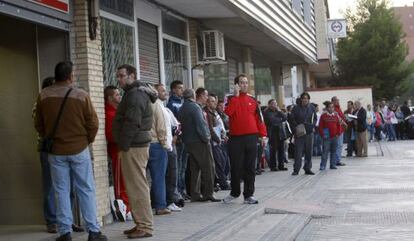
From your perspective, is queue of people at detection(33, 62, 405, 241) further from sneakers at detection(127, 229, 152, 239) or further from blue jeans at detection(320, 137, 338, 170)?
blue jeans at detection(320, 137, 338, 170)

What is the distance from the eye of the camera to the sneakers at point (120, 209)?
9133 mm

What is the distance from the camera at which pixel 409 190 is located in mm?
12516

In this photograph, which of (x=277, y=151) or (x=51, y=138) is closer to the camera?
(x=51, y=138)

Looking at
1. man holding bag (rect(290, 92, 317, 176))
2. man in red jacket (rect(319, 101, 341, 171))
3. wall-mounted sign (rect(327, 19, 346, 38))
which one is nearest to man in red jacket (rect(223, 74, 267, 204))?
man holding bag (rect(290, 92, 317, 176))

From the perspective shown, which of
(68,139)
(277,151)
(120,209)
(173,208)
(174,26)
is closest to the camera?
(68,139)

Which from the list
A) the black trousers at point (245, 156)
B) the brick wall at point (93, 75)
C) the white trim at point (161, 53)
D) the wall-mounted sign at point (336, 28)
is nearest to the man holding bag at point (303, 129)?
the white trim at point (161, 53)

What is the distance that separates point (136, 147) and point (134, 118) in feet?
1.15

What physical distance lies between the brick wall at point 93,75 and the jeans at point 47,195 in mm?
→ 683

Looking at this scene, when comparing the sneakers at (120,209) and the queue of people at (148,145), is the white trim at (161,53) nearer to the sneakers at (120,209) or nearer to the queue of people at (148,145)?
the queue of people at (148,145)

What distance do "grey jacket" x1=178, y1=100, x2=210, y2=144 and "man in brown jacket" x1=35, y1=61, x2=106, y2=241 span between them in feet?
11.9

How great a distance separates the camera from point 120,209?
30.1 feet

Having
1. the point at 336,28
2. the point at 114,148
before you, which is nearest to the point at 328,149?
the point at 114,148

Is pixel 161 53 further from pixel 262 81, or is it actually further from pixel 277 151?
pixel 262 81

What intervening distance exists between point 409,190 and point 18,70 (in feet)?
24.1
